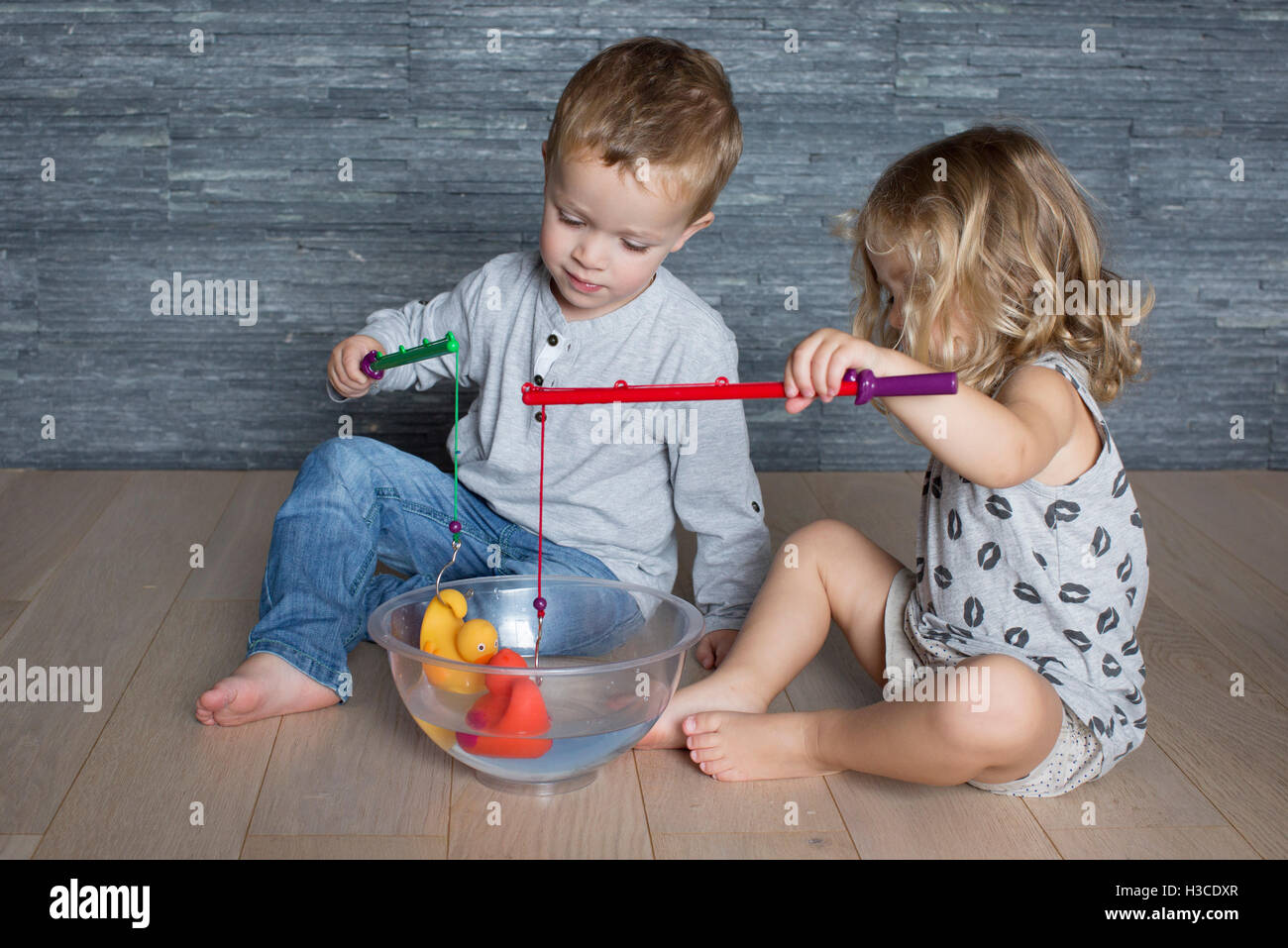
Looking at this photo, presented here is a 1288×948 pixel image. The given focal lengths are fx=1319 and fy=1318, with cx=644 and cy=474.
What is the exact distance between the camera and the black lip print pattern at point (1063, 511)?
1.05 meters

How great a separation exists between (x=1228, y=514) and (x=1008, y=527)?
90 centimetres

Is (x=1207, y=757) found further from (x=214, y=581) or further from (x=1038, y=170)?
(x=214, y=581)

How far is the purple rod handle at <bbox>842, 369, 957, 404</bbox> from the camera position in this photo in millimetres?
845

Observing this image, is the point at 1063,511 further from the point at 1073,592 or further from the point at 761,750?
the point at 761,750

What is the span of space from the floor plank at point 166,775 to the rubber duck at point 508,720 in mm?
186

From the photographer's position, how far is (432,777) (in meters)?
A: 1.07

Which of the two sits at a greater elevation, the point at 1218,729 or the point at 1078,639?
the point at 1078,639

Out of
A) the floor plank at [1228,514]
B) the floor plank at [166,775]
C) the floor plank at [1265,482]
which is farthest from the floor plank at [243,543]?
the floor plank at [1265,482]

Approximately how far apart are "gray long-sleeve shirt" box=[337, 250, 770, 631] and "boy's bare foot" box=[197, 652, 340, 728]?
10.5 inches

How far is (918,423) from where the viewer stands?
917mm

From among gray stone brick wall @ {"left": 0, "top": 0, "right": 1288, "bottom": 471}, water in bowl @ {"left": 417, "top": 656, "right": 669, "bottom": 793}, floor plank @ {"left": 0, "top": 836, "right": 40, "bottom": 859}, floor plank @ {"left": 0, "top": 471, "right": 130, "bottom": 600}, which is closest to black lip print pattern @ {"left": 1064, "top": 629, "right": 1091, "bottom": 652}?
water in bowl @ {"left": 417, "top": 656, "right": 669, "bottom": 793}

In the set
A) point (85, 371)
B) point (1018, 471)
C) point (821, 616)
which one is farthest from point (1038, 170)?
point (85, 371)

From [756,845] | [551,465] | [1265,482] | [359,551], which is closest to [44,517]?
[359,551]

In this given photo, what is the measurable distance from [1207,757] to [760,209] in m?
1.01
